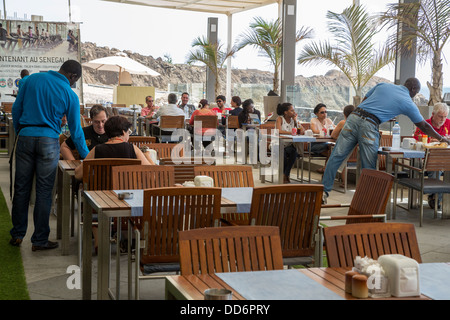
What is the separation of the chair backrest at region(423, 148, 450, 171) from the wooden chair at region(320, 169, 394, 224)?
2.82 metres

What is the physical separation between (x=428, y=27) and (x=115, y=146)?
648 centimetres

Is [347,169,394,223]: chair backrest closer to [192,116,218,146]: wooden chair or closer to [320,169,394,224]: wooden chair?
[320,169,394,224]: wooden chair

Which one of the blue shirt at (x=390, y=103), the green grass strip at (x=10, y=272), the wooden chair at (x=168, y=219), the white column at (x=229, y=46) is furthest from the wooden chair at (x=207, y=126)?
the white column at (x=229, y=46)

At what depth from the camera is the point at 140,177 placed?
4.76m

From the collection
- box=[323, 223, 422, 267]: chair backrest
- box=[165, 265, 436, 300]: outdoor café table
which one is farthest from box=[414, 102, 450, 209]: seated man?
box=[165, 265, 436, 300]: outdoor café table

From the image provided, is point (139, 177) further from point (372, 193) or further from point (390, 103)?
point (390, 103)

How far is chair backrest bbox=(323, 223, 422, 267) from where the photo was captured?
8.97ft

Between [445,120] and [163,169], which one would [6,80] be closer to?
[445,120]

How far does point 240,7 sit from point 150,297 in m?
18.6

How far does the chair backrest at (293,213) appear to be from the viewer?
3770 mm

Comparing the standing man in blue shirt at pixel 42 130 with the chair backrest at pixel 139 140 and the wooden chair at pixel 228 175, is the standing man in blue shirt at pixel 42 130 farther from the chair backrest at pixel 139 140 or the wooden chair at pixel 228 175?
the chair backrest at pixel 139 140

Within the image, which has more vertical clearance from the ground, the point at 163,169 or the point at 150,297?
the point at 163,169

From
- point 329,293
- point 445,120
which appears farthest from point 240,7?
point 329,293

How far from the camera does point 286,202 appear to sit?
12.6 feet
